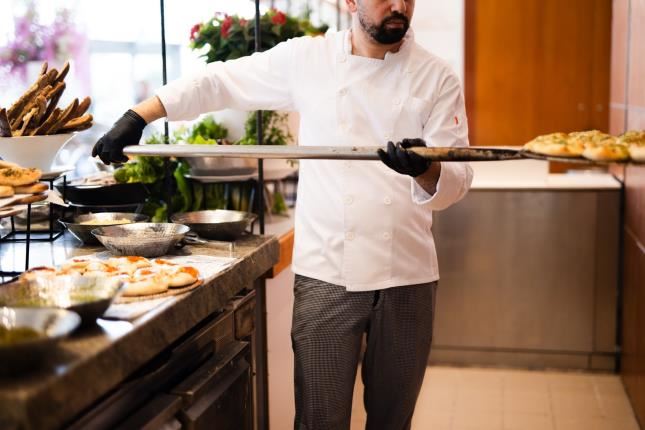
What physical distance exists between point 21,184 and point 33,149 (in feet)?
1.38

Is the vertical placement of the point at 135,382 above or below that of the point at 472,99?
below


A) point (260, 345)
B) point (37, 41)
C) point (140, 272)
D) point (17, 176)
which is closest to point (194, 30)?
point (37, 41)

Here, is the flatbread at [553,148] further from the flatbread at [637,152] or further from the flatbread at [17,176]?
the flatbread at [17,176]

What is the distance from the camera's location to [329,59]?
2.52 meters

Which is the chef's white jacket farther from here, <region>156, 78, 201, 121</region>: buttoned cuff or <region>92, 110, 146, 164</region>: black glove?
<region>92, 110, 146, 164</region>: black glove

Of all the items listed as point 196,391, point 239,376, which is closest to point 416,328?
point 239,376

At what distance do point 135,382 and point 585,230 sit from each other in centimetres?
317

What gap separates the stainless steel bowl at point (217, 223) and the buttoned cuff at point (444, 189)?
562mm

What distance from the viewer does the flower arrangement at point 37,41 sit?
3.46m

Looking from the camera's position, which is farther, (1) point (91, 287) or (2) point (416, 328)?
(2) point (416, 328)

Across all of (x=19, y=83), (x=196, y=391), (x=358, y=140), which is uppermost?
(x=19, y=83)

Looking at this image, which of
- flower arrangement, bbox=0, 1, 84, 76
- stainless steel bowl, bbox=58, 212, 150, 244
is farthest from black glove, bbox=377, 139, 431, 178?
flower arrangement, bbox=0, 1, 84, 76

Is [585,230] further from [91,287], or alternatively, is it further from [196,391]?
[91,287]

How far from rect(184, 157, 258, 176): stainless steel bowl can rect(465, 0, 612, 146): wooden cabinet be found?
352 centimetres
